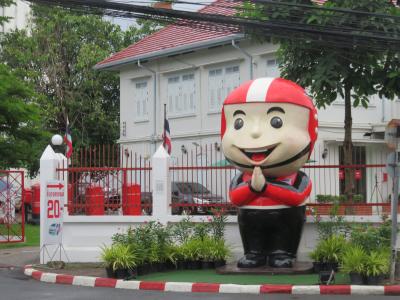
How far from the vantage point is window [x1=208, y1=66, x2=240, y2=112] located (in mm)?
25627

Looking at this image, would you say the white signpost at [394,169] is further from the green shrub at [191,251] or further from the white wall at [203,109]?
the white wall at [203,109]

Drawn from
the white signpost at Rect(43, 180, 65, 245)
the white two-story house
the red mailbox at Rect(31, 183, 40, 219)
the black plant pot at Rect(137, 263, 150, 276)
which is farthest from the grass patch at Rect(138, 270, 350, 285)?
the red mailbox at Rect(31, 183, 40, 219)

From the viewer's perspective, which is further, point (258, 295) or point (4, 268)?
point (4, 268)

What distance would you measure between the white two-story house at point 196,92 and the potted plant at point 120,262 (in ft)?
35.2

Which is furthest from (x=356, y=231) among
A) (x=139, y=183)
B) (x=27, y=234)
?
(x=27, y=234)

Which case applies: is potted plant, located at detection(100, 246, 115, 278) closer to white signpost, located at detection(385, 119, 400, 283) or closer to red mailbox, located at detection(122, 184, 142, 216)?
red mailbox, located at detection(122, 184, 142, 216)

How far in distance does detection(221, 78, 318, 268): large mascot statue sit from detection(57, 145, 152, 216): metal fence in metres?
2.87

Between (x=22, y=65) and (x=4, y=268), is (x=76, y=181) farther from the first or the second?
(x=22, y=65)

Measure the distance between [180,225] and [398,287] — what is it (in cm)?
462

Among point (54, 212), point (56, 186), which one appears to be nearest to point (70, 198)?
point (56, 186)

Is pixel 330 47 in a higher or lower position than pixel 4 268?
higher

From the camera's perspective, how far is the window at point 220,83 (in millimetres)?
25627

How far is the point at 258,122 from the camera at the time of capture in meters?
12.1

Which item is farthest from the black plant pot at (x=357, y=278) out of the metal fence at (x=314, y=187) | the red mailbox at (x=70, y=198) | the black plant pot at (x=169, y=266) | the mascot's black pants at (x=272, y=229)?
the red mailbox at (x=70, y=198)
